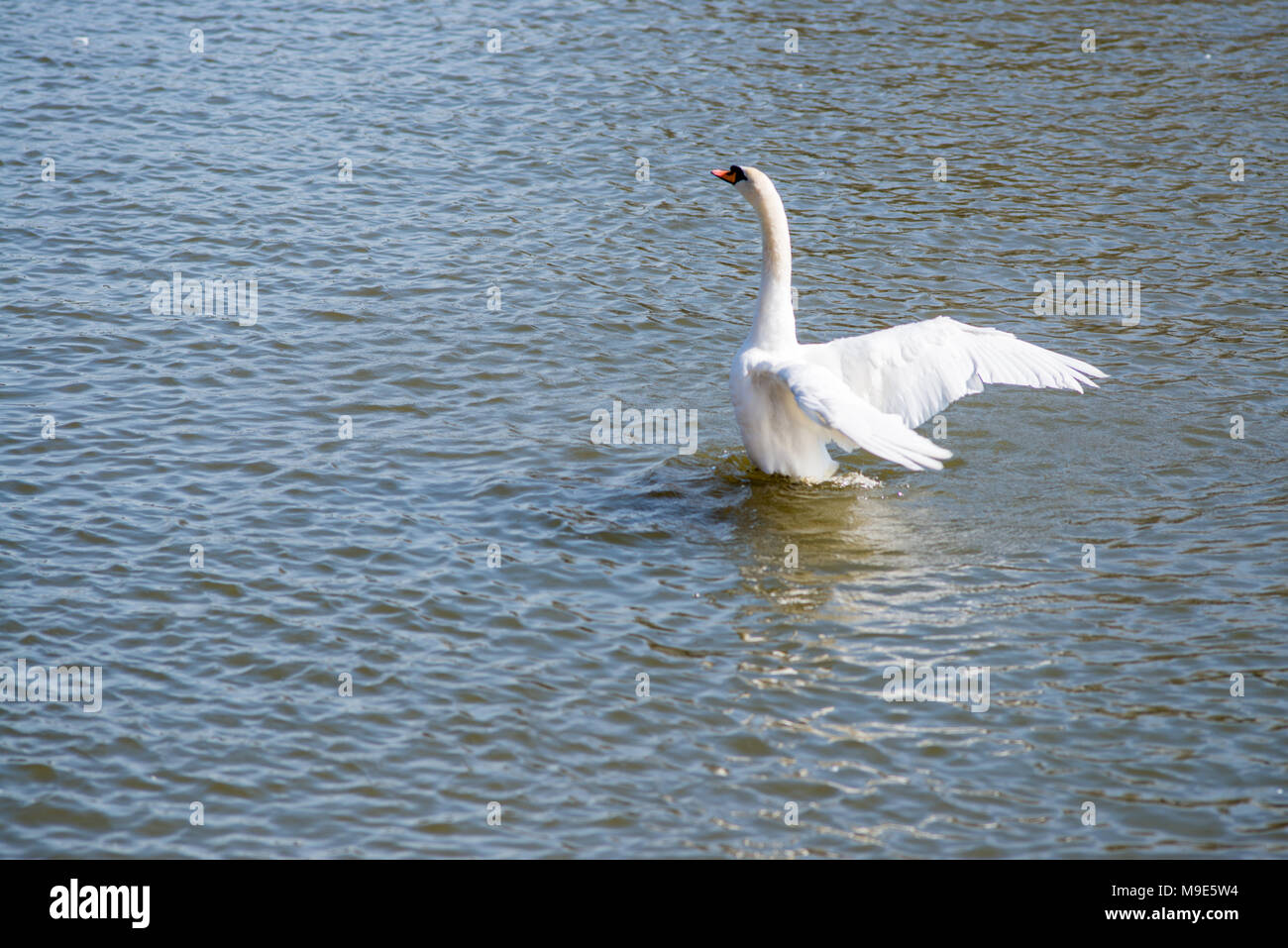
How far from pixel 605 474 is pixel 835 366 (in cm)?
192

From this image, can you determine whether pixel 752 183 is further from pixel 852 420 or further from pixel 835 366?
pixel 852 420

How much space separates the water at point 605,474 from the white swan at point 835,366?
1.74 feet

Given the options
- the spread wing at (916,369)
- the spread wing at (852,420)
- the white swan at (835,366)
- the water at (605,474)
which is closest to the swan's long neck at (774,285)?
the white swan at (835,366)

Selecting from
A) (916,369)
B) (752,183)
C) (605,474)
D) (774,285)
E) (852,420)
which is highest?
(752,183)

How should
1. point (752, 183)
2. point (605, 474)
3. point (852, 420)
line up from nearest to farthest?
1. point (852, 420)
2. point (752, 183)
3. point (605, 474)

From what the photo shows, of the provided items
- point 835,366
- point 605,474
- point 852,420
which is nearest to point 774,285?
point 835,366

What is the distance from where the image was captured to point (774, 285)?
10.2 m

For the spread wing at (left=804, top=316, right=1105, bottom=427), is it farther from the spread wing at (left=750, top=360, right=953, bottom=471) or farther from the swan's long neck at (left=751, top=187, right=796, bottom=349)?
the spread wing at (left=750, top=360, right=953, bottom=471)

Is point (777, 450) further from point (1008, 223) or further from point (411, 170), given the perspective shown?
point (411, 170)

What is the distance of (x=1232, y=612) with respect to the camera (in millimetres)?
8859

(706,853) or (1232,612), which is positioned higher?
(1232,612)
